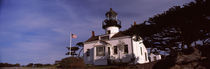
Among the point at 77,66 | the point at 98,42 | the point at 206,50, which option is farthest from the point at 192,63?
the point at 98,42

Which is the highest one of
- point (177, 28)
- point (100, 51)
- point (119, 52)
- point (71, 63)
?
point (177, 28)

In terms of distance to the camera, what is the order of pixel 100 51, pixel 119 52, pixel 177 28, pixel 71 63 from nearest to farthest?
pixel 71 63 → pixel 177 28 → pixel 119 52 → pixel 100 51

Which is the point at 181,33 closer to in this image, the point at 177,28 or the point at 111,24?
the point at 177,28

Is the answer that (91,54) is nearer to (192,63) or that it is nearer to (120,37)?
(120,37)

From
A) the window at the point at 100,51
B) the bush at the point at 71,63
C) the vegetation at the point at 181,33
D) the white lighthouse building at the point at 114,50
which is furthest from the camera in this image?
the window at the point at 100,51

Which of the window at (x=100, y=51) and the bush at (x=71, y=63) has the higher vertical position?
the window at (x=100, y=51)

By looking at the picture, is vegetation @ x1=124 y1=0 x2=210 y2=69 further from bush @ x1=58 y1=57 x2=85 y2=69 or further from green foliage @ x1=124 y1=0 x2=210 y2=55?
bush @ x1=58 y1=57 x2=85 y2=69

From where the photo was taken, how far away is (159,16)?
21578 millimetres

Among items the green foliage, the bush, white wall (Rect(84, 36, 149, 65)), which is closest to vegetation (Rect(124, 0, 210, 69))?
the green foliage

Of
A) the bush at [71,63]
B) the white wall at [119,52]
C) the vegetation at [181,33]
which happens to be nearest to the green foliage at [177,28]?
the vegetation at [181,33]

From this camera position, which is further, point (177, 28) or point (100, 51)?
point (100, 51)

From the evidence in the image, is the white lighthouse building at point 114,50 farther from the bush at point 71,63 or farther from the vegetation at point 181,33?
the bush at point 71,63

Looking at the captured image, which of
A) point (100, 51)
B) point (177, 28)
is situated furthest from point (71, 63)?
point (177, 28)

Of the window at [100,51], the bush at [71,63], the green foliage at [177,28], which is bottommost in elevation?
the bush at [71,63]
